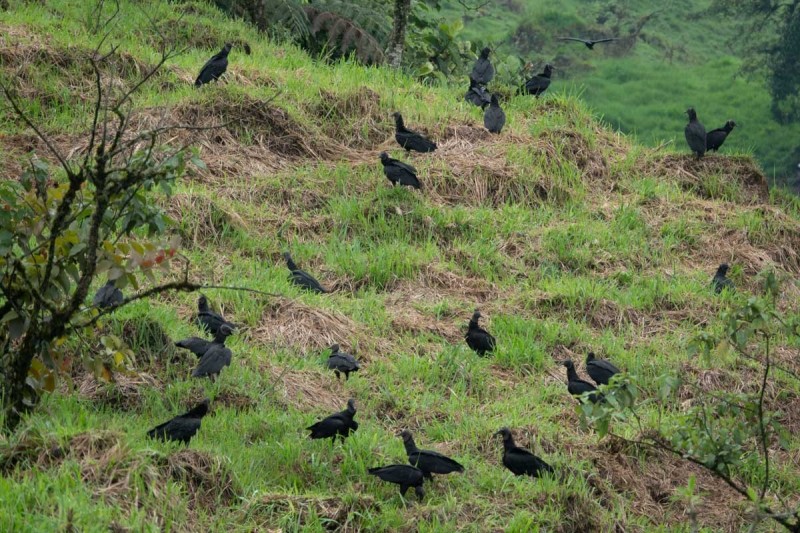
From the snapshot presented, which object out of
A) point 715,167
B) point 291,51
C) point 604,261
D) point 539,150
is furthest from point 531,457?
point 291,51

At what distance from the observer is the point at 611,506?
7043mm

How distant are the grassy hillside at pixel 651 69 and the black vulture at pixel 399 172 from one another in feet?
42.4

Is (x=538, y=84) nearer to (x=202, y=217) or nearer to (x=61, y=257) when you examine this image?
(x=202, y=217)

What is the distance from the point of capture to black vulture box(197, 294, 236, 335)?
8.13 m

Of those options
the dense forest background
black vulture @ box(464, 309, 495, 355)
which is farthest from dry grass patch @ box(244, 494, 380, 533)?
the dense forest background

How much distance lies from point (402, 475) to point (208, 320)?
236 centimetres

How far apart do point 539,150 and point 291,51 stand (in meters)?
3.64

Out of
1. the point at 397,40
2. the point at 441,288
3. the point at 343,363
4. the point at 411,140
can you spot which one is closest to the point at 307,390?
the point at 343,363

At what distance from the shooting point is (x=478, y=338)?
8.70 meters

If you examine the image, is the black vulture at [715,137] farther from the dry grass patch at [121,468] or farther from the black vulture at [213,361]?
the dry grass patch at [121,468]

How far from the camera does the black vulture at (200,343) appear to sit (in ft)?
24.6

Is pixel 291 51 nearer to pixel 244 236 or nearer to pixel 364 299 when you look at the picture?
pixel 244 236

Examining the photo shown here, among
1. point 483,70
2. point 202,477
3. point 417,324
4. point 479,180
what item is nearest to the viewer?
point 202,477

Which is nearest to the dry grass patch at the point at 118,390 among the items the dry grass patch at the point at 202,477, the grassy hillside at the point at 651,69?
the dry grass patch at the point at 202,477
